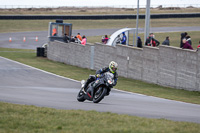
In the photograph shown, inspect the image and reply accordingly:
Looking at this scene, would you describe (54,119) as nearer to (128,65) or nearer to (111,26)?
(128,65)

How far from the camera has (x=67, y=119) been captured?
28.7 ft

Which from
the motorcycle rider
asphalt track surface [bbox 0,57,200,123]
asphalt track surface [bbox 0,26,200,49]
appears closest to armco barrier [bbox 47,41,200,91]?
asphalt track surface [bbox 0,57,200,123]

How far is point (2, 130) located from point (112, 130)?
2093 millimetres

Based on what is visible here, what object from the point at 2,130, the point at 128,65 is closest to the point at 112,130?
the point at 2,130

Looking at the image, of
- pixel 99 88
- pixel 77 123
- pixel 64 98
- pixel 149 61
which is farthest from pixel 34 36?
pixel 77 123

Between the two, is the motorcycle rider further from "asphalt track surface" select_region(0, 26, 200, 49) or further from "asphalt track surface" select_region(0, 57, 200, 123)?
"asphalt track surface" select_region(0, 26, 200, 49)

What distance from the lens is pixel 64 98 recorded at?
13.8m

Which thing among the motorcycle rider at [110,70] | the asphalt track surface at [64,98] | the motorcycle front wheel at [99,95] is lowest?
the asphalt track surface at [64,98]

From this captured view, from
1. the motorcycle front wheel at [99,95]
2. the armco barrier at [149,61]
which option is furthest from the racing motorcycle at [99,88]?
the armco barrier at [149,61]

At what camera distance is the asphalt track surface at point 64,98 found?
1091 cm

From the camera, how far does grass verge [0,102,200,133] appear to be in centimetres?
758

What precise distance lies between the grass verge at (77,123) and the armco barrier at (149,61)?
31.5 ft

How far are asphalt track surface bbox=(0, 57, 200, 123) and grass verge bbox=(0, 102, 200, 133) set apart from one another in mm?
1271

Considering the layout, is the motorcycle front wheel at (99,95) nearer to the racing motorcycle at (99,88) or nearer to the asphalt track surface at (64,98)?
the racing motorcycle at (99,88)
